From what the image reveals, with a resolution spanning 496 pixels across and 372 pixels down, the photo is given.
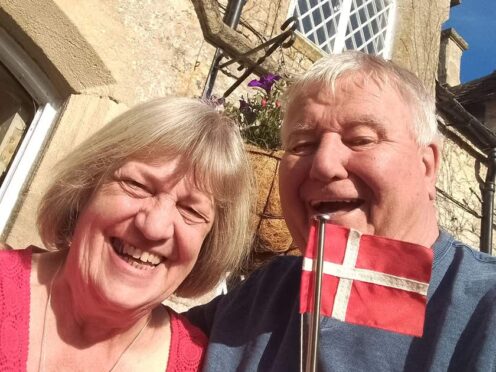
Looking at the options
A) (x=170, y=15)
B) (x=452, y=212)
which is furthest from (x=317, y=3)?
(x=452, y=212)

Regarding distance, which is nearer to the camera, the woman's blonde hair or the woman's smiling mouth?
the woman's smiling mouth

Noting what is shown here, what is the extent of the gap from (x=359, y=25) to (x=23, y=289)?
450 centimetres

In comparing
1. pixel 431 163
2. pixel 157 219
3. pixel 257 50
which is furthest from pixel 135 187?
pixel 257 50

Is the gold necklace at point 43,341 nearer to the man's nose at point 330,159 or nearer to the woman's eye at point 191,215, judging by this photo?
the woman's eye at point 191,215

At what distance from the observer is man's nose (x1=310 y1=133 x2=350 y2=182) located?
1.45m

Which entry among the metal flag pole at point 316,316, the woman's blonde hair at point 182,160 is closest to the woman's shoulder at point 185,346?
the woman's blonde hair at point 182,160

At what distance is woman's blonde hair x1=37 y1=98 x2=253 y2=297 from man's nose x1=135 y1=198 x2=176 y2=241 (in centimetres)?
14

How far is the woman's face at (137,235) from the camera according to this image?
1.45 meters

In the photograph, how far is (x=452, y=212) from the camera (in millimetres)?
5730

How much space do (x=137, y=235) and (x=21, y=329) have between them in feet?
1.29

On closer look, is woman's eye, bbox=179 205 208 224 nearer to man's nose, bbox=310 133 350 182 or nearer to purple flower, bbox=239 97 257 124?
man's nose, bbox=310 133 350 182

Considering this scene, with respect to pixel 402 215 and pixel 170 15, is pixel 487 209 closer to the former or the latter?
pixel 170 15

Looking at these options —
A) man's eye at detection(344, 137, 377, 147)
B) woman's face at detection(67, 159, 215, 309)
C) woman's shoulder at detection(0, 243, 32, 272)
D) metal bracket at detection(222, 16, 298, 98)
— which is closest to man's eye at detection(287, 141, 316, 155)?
man's eye at detection(344, 137, 377, 147)

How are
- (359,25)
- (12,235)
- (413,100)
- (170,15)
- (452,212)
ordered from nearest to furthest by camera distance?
(413,100) < (12,235) < (170,15) < (359,25) < (452,212)
